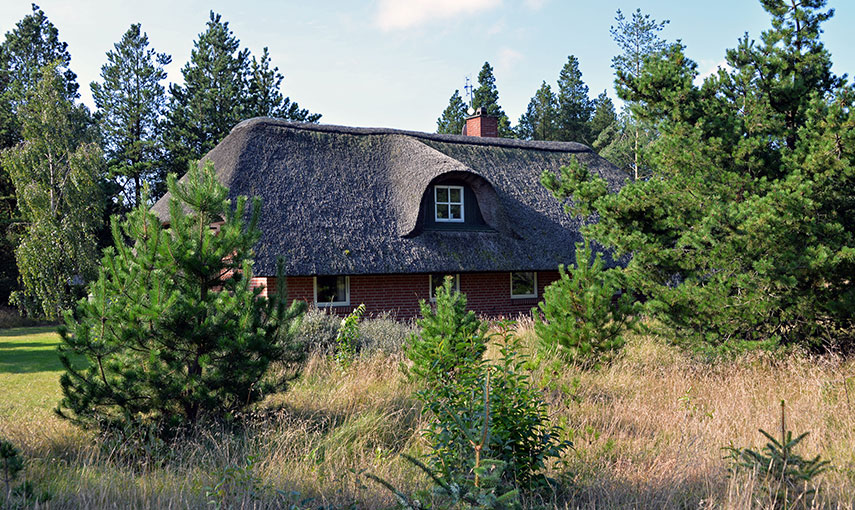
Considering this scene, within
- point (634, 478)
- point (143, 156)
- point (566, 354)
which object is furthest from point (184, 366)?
point (143, 156)

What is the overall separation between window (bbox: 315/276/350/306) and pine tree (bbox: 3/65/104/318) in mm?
8088

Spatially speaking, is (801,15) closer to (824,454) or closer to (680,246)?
(680,246)

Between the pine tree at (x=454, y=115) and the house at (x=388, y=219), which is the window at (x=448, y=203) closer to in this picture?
the house at (x=388, y=219)

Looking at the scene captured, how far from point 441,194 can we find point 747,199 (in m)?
9.62

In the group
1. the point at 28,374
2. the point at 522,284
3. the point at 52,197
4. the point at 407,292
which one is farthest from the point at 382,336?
the point at 52,197

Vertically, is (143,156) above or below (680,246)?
above

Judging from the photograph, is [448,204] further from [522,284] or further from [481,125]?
[481,125]

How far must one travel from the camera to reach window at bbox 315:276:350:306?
15095 millimetres

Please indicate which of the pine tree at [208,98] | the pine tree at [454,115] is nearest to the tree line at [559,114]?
the pine tree at [454,115]

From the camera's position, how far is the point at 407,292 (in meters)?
15.7

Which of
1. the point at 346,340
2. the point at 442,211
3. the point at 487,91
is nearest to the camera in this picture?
the point at 346,340

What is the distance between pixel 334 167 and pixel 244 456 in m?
12.1

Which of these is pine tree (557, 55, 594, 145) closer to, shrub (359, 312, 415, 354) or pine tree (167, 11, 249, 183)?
pine tree (167, 11, 249, 183)

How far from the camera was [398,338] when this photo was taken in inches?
443
